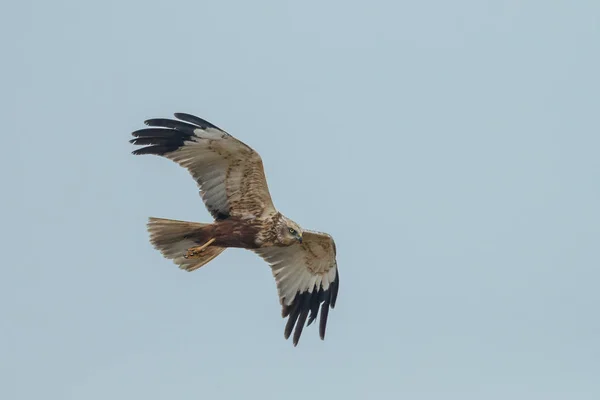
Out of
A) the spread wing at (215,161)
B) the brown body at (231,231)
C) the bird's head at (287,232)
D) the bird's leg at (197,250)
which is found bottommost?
the bird's leg at (197,250)

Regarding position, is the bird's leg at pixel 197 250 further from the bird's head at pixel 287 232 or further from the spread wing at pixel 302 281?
the spread wing at pixel 302 281

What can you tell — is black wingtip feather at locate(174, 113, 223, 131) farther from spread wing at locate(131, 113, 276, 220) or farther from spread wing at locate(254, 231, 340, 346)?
spread wing at locate(254, 231, 340, 346)

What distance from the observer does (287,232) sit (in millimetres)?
20141

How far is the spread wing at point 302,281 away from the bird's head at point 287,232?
4.20 ft

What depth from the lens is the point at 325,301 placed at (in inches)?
859

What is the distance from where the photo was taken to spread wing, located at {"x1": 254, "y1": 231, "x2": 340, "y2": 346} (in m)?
21.5

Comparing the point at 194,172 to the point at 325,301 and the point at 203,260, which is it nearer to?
the point at 203,260

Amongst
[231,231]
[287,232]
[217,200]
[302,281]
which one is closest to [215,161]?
[217,200]

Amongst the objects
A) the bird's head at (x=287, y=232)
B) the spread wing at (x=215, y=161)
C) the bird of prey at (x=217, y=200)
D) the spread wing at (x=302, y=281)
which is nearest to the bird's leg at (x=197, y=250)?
the bird of prey at (x=217, y=200)

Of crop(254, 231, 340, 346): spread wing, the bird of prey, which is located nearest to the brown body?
the bird of prey

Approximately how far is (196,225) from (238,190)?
835 millimetres

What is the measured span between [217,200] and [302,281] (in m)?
2.42

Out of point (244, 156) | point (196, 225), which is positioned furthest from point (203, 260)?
point (244, 156)

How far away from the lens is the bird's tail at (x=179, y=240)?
20.1m
